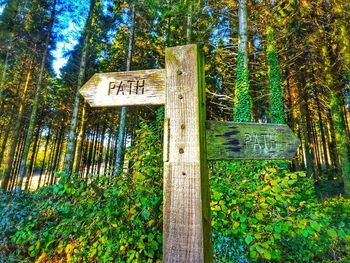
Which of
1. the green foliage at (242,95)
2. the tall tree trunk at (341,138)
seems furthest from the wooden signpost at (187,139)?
the tall tree trunk at (341,138)

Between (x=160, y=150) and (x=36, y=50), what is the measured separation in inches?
540

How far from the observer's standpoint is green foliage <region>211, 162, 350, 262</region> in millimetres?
1979

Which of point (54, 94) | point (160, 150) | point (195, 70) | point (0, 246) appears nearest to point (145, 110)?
point (54, 94)

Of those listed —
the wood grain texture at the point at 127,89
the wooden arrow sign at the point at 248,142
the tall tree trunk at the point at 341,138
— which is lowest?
the wooden arrow sign at the point at 248,142

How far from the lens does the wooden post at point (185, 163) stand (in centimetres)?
114

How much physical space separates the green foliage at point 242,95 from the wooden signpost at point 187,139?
7.20 meters

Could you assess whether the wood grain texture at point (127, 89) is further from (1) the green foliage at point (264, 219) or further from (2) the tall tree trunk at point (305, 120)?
(2) the tall tree trunk at point (305, 120)

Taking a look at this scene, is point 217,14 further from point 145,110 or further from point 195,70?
point 195,70

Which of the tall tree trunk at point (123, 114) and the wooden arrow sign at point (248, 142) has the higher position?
the tall tree trunk at point (123, 114)

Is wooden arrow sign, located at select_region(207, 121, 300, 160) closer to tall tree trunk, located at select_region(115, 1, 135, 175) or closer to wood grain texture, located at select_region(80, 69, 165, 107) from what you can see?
wood grain texture, located at select_region(80, 69, 165, 107)

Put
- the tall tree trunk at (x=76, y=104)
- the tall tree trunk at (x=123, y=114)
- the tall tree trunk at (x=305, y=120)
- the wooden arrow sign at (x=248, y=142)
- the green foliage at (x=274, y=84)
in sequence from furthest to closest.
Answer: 1. the tall tree trunk at (x=305, y=120)
2. the tall tree trunk at (x=123, y=114)
3. the green foliage at (x=274, y=84)
4. the tall tree trunk at (x=76, y=104)
5. the wooden arrow sign at (x=248, y=142)

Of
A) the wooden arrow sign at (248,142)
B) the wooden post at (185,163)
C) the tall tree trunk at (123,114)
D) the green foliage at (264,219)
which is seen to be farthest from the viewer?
the tall tree trunk at (123,114)

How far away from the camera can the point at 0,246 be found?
4.00 meters

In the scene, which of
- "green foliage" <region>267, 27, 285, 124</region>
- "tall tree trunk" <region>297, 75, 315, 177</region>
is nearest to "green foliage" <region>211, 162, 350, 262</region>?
"green foliage" <region>267, 27, 285, 124</region>
